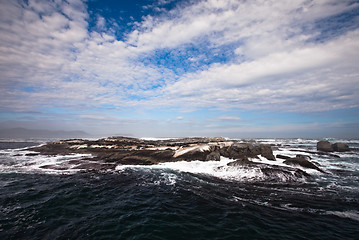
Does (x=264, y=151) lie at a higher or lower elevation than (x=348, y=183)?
higher


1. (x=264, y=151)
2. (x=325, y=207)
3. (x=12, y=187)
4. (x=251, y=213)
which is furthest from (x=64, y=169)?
(x=264, y=151)

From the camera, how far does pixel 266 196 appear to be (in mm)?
10352

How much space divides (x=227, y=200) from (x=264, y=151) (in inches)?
648

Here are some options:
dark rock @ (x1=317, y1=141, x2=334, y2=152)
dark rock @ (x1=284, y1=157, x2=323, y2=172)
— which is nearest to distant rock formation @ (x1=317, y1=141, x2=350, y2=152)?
dark rock @ (x1=317, y1=141, x2=334, y2=152)

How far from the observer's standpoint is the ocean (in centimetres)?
667

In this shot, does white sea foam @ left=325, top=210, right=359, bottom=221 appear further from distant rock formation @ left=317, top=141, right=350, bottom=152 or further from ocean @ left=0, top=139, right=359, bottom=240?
distant rock formation @ left=317, top=141, right=350, bottom=152

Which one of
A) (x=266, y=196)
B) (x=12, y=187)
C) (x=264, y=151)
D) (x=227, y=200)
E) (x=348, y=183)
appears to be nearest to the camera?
(x=227, y=200)

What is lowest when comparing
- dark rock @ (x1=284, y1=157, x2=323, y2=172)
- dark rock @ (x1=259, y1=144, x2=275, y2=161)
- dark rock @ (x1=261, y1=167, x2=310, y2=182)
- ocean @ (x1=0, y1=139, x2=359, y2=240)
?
ocean @ (x1=0, y1=139, x2=359, y2=240)

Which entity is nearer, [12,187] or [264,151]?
[12,187]

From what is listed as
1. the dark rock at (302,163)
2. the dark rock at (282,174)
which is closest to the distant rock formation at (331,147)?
the dark rock at (302,163)

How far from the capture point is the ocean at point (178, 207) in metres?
6.67

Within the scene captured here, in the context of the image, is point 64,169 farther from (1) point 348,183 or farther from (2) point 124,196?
(1) point 348,183

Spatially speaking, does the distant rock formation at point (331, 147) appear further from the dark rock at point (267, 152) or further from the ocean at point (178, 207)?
the ocean at point (178, 207)

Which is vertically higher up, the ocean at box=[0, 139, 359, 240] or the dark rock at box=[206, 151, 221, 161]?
the dark rock at box=[206, 151, 221, 161]
